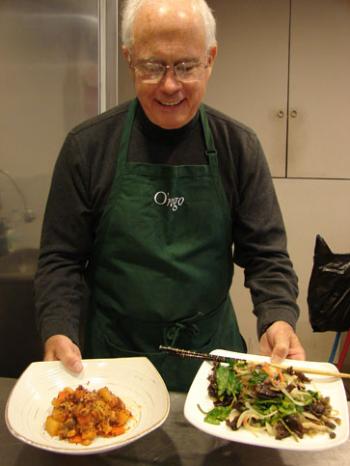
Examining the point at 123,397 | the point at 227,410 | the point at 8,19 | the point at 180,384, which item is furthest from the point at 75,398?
the point at 8,19

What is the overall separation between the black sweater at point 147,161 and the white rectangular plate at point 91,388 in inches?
7.3

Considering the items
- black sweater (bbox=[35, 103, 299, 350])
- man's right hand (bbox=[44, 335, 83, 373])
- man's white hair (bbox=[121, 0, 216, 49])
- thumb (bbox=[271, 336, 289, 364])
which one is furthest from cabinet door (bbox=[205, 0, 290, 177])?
man's right hand (bbox=[44, 335, 83, 373])

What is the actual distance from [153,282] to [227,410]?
385 mm

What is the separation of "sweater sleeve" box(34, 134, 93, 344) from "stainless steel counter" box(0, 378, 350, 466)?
1.12 ft

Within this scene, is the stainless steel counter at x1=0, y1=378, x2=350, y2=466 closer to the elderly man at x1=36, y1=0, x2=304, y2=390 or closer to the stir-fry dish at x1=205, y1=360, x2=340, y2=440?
the stir-fry dish at x1=205, y1=360, x2=340, y2=440

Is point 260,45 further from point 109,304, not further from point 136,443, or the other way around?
point 136,443

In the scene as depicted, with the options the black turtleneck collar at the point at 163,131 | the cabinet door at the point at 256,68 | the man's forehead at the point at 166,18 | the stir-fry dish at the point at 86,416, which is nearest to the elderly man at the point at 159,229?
the black turtleneck collar at the point at 163,131

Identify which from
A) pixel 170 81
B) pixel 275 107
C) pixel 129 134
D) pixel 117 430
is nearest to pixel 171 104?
pixel 170 81

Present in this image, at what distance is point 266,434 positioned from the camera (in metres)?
0.81

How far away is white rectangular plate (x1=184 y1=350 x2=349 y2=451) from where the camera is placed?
2.53 feet

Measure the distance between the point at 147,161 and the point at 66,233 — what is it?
26 cm

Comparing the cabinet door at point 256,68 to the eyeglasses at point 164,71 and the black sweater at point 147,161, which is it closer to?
the black sweater at point 147,161

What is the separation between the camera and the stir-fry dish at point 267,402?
0.82 metres

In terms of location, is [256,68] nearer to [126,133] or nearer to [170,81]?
[126,133]
